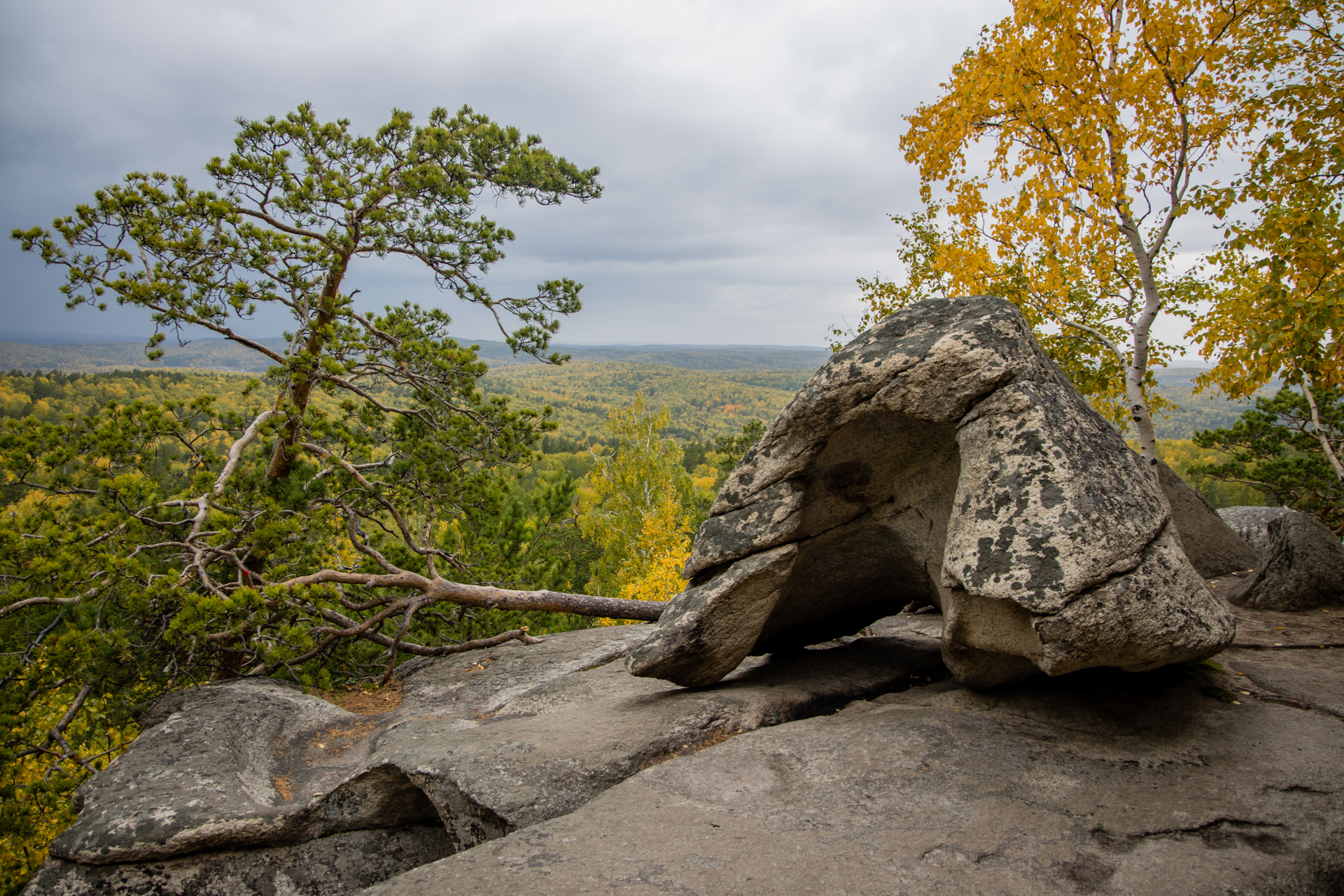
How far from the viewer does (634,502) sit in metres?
39.3

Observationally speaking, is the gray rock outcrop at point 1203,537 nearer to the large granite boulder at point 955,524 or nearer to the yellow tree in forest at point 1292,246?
the yellow tree in forest at point 1292,246

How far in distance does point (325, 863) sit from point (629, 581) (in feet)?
98.9

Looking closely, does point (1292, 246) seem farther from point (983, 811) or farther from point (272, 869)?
point (272, 869)

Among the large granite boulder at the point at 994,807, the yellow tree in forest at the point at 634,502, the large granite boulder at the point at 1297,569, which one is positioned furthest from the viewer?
the yellow tree in forest at the point at 634,502

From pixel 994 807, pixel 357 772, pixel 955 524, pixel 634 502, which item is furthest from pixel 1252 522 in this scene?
pixel 634 502

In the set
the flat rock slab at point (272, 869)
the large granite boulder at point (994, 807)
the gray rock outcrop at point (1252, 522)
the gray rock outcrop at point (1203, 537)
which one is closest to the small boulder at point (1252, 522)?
the gray rock outcrop at point (1252, 522)

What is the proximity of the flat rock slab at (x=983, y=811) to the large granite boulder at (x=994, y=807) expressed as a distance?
1 cm

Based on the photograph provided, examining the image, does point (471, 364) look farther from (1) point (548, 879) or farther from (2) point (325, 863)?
(1) point (548, 879)

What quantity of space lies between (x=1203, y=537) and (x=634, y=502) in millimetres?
30868

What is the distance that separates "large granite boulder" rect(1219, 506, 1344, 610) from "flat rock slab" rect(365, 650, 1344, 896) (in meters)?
3.72

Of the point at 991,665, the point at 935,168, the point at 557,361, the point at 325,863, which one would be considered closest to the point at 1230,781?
the point at 991,665

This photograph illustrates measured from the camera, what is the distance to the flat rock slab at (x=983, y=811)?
11.4ft

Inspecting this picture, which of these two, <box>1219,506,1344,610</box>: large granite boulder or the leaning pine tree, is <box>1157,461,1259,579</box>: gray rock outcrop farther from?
the leaning pine tree

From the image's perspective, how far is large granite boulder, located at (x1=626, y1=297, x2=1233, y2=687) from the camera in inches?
176
